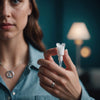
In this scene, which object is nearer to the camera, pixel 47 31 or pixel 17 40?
pixel 17 40

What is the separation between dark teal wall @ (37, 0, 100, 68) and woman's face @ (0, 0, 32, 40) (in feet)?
8.96

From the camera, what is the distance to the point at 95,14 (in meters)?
3.78

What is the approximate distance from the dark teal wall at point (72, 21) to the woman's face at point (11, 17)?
2731mm

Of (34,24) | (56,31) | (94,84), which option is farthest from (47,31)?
(34,24)

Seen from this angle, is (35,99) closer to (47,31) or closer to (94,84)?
(94,84)

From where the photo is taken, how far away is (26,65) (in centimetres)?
105

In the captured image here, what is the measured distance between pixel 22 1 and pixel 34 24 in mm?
201

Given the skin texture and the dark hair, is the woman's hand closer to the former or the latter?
the skin texture

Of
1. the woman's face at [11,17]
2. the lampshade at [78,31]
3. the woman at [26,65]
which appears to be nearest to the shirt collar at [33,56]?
the woman at [26,65]

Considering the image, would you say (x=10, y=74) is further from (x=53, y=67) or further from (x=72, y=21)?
(x=72, y=21)

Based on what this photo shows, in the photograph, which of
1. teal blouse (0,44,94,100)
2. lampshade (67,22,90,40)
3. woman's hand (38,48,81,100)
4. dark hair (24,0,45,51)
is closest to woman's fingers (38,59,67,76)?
woman's hand (38,48,81,100)

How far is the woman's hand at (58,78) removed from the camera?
70 centimetres

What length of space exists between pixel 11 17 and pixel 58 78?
0.40m

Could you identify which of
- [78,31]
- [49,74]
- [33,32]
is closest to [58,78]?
[49,74]
